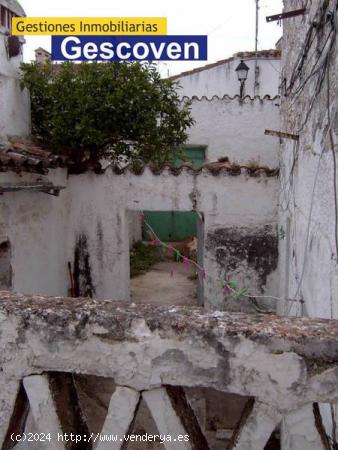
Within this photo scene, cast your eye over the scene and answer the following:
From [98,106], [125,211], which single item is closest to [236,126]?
[125,211]

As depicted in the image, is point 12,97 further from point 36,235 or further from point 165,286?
point 165,286

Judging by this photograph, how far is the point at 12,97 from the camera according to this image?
6.47m

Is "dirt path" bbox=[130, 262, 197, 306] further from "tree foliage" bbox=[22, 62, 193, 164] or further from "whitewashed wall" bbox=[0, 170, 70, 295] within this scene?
"tree foliage" bbox=[22, 62, 193, 164]

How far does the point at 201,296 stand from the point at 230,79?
893cm

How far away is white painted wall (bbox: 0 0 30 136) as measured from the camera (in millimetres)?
6238

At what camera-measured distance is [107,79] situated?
655 cm

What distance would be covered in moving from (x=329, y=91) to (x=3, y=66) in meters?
5.26

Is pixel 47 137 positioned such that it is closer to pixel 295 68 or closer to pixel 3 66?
pixel 3 66

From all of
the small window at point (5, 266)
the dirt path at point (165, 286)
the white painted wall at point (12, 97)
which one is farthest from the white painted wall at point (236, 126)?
the small window at point (5, 266)

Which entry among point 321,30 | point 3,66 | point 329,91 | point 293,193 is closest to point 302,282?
point 293,193

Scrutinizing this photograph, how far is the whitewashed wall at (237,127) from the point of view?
12.0 meters

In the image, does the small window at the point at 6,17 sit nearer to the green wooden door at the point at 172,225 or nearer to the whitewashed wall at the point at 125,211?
the whitewashed wall at the point at 125,211

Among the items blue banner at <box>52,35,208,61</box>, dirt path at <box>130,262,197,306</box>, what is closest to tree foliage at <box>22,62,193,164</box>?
blue banner at <box>52,35,208,61</box>

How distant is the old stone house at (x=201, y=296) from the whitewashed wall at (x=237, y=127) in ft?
17.9
